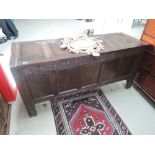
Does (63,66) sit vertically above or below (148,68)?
above

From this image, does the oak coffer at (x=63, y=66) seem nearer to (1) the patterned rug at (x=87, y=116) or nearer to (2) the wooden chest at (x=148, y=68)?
(2) the wooden chest at (x=148, y=68)

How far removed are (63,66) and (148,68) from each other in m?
1.18

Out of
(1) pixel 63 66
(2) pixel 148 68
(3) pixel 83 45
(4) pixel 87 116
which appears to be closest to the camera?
(1) pixel 63 66

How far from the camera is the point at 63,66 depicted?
4.29 feet

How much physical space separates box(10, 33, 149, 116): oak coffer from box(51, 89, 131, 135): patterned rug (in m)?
0.26

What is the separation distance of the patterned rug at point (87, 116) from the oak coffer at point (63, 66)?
26 cm

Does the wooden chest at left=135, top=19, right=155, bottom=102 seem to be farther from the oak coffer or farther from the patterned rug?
the patterned rug

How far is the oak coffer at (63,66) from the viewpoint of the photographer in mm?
1221

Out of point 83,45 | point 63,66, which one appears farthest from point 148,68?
point 63,66

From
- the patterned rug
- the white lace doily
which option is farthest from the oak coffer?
the patterned rug

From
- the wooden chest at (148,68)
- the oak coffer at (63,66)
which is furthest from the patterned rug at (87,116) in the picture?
→ the wooden chest at (148,68)

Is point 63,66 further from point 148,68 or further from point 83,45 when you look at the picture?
point 148,68
